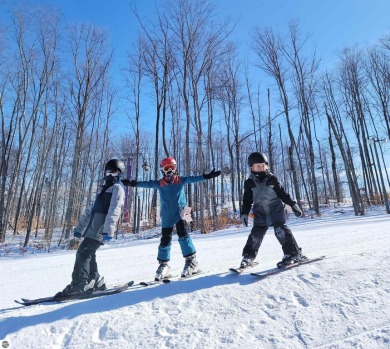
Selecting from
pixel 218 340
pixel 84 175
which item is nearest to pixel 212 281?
pixel 218 340

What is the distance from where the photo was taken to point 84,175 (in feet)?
72.2

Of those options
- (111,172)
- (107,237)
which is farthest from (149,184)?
(107,237)

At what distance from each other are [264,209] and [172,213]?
4.26 feet

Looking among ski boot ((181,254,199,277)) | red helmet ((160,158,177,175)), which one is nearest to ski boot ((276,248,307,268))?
ski boot ((181,254,199,277))

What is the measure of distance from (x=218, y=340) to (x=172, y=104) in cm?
1780

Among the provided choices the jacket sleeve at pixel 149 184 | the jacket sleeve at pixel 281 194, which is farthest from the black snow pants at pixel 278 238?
the jacket sleeve at pixel 149 184

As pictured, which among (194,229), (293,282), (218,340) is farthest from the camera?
(194,229)

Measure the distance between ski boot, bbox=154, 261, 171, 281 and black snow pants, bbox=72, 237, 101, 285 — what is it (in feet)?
2.71

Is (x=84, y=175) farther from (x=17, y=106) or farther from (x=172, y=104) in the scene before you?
(x=172, y=104)

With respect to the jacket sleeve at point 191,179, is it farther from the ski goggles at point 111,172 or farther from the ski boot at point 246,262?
the ski boot at point 246,262

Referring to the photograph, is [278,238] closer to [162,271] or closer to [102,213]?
[162,271]

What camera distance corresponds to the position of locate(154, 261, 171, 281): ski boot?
3.92m

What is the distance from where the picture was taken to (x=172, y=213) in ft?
13.8

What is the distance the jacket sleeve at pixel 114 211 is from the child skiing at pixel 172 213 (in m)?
0.44
